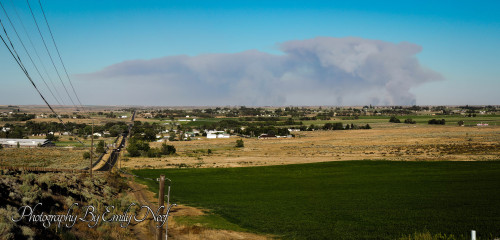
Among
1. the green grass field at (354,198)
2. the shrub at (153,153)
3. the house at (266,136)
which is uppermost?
the green grass field at (354,198)

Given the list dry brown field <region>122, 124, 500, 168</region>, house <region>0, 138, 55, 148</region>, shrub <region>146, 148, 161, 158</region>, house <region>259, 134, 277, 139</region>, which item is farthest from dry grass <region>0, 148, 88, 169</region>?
house <region>259, 134, 277, 139</region>

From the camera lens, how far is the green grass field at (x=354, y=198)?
2501 centimetres

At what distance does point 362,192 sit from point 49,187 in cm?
2906

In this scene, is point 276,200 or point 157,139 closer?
point 276,200

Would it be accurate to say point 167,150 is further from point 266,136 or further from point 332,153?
point 266,136

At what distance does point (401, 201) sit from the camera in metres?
33.4

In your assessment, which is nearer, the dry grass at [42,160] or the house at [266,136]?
the dry grass at [42,160]

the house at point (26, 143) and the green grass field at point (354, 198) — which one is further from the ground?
the green grass field at point (354, 198)

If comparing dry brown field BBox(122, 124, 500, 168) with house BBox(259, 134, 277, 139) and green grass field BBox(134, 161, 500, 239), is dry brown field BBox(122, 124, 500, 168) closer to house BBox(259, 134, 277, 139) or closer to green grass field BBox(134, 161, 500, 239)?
green grass field BBox(134, 161, 500, 239)

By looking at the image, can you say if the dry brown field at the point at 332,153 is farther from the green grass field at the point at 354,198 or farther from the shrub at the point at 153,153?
the green grass field at the point at 354,198

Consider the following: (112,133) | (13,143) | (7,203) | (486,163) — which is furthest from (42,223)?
(112,133)

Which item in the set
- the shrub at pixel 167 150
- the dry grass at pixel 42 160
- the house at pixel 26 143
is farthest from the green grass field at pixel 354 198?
the house at pixel 26 143

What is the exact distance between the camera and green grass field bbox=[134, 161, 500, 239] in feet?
82.1

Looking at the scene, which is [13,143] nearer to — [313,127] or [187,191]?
[187,191]
